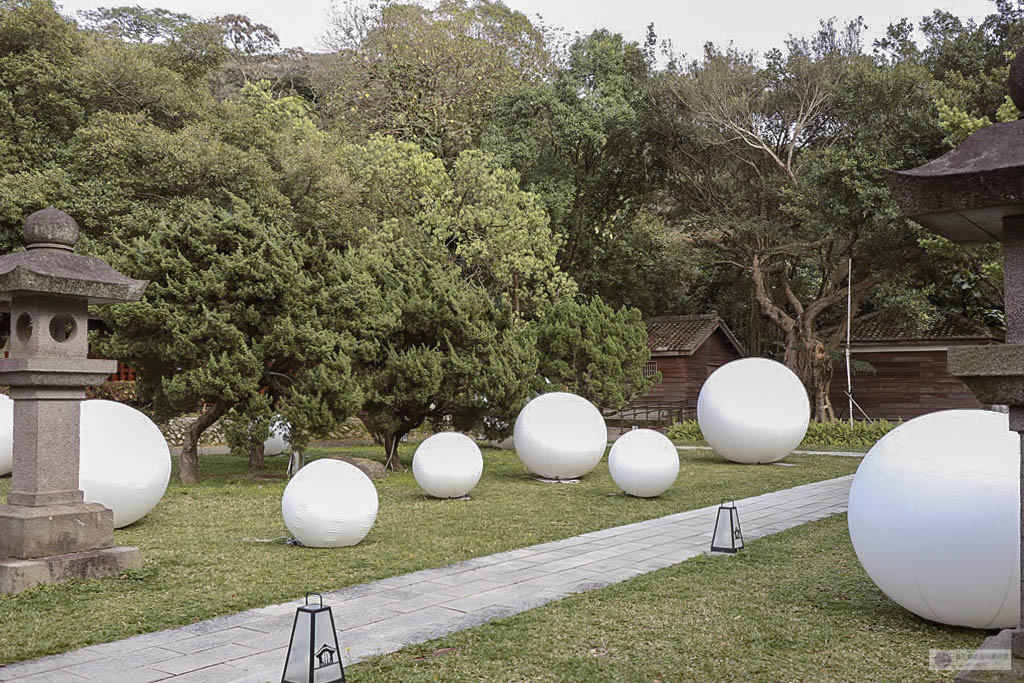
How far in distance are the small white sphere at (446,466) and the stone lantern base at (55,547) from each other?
5765 millimetres

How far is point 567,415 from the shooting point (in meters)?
16.7

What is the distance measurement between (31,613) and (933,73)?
2888cm

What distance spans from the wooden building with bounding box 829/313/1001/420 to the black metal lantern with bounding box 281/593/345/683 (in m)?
31.3

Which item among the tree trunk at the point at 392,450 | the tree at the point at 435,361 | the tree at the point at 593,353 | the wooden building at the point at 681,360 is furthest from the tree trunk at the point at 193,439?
the wooden building at the point at 681,360

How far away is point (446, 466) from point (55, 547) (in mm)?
6555

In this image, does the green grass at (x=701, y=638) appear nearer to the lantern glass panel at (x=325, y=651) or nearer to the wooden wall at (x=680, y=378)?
the lantern glass panel at (x=325, y=651)

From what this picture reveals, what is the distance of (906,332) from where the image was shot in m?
34.0

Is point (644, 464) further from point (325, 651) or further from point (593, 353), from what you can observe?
point (593, 353)

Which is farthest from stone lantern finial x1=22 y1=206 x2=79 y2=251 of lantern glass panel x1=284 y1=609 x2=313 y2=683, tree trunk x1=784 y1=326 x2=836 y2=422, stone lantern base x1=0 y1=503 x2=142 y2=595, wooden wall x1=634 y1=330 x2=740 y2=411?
wooden wall x1=634 y1=330 x2=740 y2=411

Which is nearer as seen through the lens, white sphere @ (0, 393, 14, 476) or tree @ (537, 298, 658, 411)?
white sphere @ (0, 393, 14, 476)

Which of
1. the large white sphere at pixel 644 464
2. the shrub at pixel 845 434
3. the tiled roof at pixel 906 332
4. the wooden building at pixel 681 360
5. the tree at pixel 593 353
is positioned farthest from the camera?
the wooden building at pixel 681 360

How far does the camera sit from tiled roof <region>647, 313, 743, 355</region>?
1411 inches

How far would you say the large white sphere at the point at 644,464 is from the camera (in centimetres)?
1439

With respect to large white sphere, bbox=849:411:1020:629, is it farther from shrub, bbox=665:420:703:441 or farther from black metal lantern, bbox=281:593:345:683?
shrub, bbox=665:420:703:441
